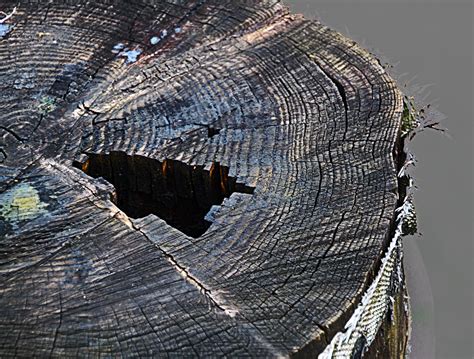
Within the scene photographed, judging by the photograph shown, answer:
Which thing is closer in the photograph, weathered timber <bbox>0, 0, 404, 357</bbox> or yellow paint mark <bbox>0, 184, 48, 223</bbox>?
weathered timber <bbox>0, 0, 404, 357</bbox>

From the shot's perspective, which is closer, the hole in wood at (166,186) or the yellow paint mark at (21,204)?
the yellow paint mark at (21,204)

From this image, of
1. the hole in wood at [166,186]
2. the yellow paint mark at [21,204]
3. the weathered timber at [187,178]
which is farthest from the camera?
the hole in wood at [166,186]

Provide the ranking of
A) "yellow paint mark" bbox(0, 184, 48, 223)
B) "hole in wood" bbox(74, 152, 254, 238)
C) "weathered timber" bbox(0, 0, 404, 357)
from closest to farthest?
"weathered timber" bbox(0, 0, 404, 357) → "yellow paint mark" bbox(0, 184, 48, 223) → "hole in wood" bbox(74, 152, 254, 238)

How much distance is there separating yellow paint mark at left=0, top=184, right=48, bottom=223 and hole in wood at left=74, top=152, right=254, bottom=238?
0.44ft

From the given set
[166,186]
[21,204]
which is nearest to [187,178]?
[166,186]

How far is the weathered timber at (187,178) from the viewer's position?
155 centimetres

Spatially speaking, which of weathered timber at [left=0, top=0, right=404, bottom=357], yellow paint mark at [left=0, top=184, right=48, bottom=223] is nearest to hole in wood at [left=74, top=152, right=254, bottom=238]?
weathered timber at [left=0, top=0, right=404, bottom=357]

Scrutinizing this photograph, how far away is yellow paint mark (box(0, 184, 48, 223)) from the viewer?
5.88 feet

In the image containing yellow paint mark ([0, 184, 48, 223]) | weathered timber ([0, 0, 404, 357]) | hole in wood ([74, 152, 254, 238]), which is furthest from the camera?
hole in wood ([74, 152, 254, 238])

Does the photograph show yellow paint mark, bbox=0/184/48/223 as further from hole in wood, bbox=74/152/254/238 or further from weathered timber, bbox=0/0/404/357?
hole in wood, bbox=74/152/254/238

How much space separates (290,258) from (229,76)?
653 millimetres

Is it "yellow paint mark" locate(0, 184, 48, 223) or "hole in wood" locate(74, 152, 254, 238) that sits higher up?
"hole in wood" locate(74, 152, 254, 238)

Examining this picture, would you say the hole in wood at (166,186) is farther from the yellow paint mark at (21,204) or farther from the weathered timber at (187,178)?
the yellow paint mark at (21,204)

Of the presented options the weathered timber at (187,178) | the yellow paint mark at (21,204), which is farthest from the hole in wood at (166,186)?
the yellow paint mark at (21,204)
